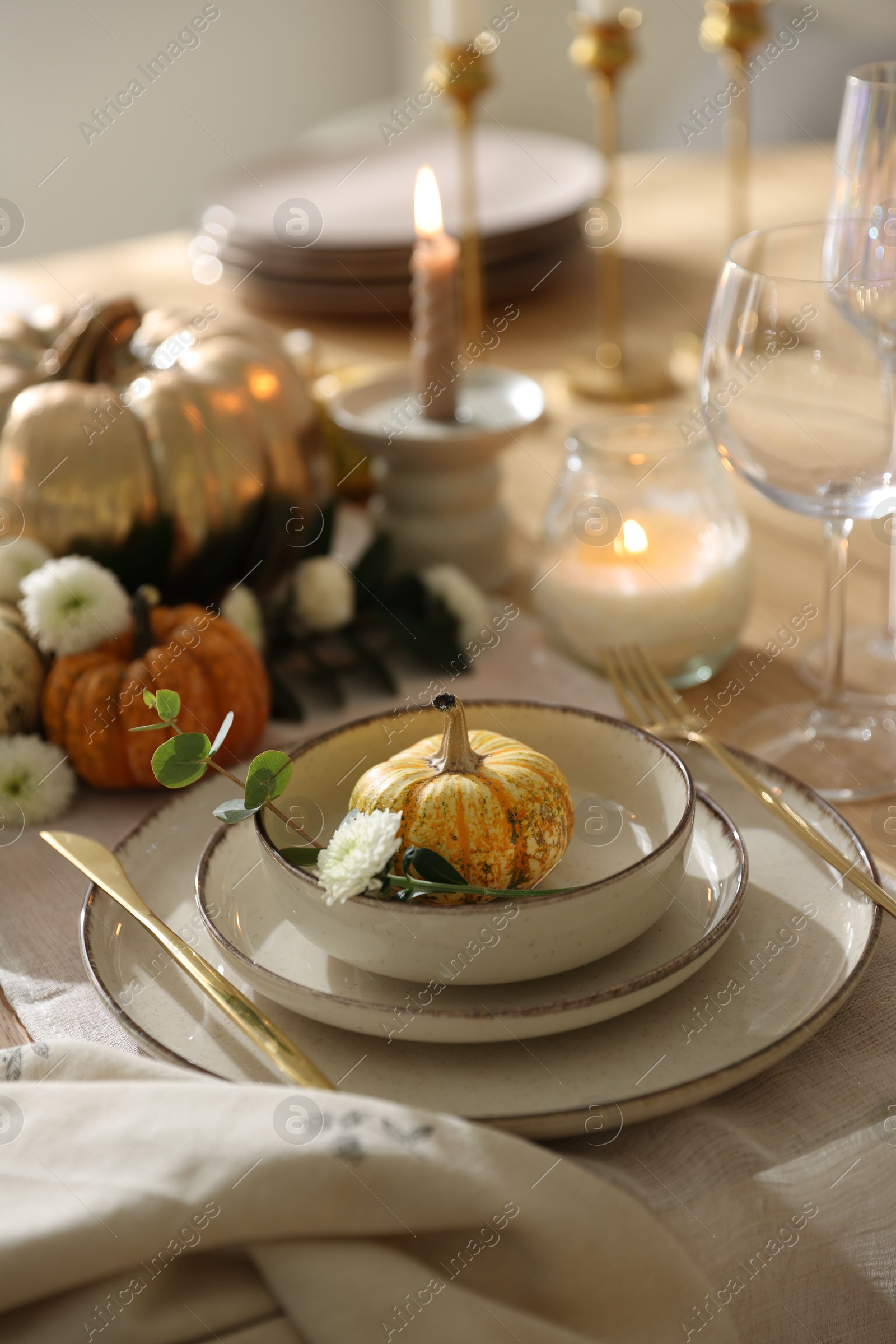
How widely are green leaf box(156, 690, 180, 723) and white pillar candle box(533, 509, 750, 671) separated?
344 millimetres

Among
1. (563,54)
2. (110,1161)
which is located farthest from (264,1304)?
(563,54)

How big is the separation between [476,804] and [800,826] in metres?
0.16

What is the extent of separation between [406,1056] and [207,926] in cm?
9

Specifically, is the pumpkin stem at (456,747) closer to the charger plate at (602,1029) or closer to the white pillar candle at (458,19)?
the charger plate at (602,1029)

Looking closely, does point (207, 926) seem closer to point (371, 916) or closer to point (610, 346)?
point (371, 916)

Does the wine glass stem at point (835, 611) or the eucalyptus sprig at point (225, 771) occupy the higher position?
the eucalyptus sprig at point (225, 771)

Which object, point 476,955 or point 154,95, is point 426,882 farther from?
point 154,95

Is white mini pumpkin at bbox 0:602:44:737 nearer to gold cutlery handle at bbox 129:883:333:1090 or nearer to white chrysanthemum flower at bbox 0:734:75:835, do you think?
white chrysanthemum flower at bbox 0:734:75:835

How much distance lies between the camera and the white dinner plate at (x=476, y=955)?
1.43 ft

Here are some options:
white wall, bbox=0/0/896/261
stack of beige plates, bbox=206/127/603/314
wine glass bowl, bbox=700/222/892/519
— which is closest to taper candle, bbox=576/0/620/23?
stack of beige plates, bbox=206/127/603/314

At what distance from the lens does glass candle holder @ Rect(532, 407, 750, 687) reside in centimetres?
81

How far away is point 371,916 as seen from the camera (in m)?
0.44

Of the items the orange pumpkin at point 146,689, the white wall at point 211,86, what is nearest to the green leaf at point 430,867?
the orange pumpkin at point 146,689

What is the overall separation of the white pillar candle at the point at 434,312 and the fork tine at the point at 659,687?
10.5 inches
